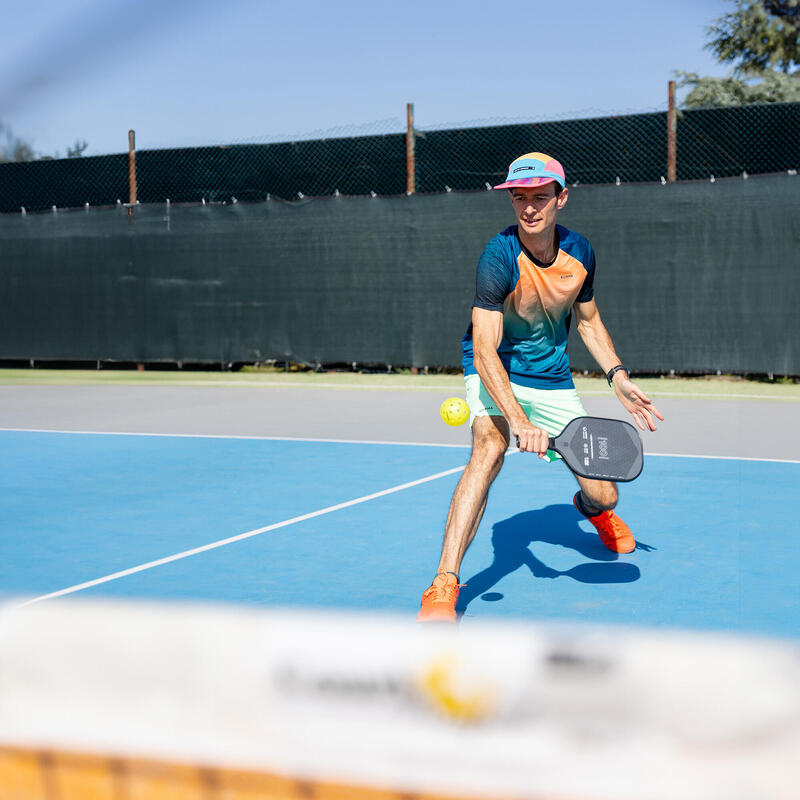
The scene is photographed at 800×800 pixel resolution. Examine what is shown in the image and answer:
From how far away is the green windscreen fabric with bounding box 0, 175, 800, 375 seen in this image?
12.2 m

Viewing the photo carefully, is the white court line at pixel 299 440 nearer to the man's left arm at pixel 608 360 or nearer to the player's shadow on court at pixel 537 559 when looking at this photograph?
the player's shadow on court at pixel 537 559

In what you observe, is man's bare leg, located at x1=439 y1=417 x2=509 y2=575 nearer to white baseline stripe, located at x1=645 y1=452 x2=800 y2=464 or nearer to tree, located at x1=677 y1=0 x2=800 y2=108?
white baseline stripe, located at x1=645 y1=452 x2=800 y2=464

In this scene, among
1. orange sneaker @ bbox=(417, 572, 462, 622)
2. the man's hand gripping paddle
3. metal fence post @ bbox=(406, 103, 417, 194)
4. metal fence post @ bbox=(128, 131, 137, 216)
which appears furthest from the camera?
metal fence post @ bbox=(128, 131, 137, 216)

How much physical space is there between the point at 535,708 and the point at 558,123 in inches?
499

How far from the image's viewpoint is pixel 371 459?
7840mm

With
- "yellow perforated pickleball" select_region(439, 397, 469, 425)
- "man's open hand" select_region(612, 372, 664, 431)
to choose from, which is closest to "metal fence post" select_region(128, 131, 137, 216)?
"yellow perforated pickleball" select_region(439, 397, 469, 425)

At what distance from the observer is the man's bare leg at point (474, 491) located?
3986 millimetres

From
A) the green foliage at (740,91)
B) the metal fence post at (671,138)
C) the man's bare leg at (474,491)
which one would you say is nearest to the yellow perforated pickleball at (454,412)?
the man's bare leg at (474,491)

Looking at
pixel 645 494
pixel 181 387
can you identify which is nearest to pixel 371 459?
pixel 645 494

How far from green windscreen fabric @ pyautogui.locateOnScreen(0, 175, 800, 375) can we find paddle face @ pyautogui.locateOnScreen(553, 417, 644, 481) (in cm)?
853

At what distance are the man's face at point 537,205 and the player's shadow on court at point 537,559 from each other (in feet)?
4.58

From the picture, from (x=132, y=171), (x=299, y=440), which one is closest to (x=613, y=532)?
(x=299, y=440)

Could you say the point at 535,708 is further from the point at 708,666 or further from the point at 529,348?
the point at 529,348

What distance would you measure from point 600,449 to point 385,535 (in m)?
1.69
